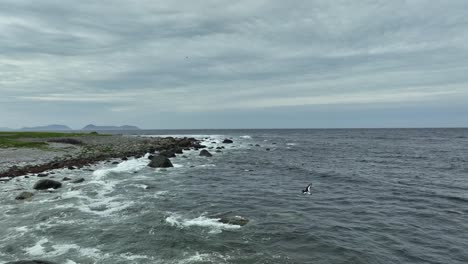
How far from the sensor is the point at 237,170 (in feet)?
141

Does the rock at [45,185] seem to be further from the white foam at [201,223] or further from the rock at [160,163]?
the rock at [160,163]

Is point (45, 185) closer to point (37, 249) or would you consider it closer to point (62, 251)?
point (37, 249)

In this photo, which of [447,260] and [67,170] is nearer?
[447,260]

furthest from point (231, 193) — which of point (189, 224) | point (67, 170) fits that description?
point (67, 170)

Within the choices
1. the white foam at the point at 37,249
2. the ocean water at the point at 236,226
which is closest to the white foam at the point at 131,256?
the ocean water at the point at 236,226

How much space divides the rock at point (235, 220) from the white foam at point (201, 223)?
330 mm

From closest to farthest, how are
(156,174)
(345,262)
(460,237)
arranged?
(345,262), (460,237), (156,174)

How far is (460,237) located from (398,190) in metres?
12.9

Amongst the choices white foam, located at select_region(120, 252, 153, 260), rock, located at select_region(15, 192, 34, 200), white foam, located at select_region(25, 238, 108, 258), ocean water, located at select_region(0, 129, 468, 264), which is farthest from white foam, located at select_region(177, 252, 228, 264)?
rock, located at select_region(15, 192, 34, 200)

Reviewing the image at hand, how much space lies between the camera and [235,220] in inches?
749

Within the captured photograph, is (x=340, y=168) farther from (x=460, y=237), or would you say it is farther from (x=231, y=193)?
(x=460, y=237)

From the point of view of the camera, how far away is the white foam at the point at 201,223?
18.0m

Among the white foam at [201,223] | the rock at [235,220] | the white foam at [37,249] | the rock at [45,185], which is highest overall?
the rock at [45,185]

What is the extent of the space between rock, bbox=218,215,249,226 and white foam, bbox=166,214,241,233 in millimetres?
330
